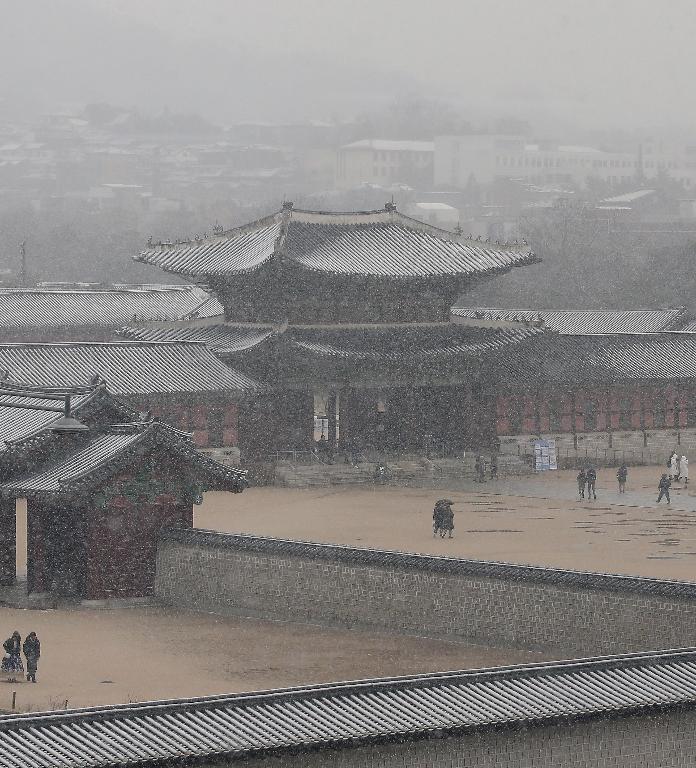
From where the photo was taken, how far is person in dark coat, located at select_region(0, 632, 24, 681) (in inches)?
1287

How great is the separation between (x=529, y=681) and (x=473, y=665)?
927 centimetres

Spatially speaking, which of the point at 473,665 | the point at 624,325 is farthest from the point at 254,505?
the point at 624,325

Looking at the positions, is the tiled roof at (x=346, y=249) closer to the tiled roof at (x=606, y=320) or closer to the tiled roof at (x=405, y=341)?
the tiled roof at (x=405, y=341)

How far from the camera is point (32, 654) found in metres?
32.6

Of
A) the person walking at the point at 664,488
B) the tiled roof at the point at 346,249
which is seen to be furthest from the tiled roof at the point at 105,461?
the tiled roof at the point at 346,249

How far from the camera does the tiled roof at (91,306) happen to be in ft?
313

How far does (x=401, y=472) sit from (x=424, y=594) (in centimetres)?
2905

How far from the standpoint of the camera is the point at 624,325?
3617 inches

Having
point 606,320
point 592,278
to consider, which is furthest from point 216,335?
point 592,278

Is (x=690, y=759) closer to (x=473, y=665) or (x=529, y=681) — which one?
(x=529, y=681)

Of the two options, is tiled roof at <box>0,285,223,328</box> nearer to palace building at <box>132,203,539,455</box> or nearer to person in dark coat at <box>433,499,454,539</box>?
palace building at <box>132,203,539,455</box>

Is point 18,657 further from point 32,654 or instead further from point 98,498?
point 98,498

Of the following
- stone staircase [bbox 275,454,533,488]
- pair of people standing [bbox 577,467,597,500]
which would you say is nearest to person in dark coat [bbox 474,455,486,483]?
stone staircase [bbox 275,454,533,488]

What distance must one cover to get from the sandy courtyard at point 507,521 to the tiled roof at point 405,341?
5935mm
